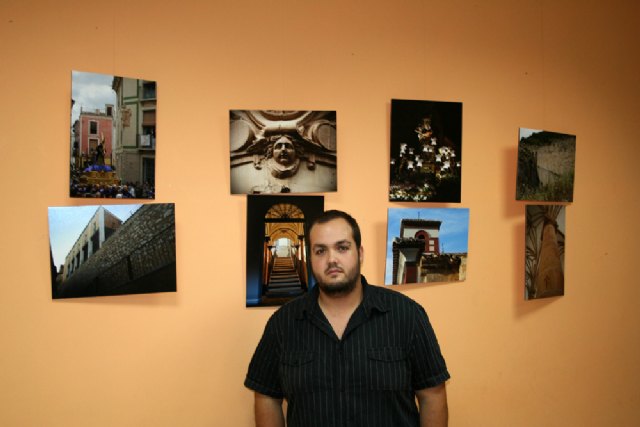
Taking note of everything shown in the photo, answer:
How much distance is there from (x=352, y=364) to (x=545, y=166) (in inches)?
51.8

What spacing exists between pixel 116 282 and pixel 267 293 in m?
0.51

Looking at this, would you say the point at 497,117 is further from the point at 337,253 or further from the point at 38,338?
the point at 38,338

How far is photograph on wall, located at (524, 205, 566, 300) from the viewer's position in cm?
218

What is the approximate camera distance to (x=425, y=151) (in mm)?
1968

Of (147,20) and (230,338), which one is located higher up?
(147,20)

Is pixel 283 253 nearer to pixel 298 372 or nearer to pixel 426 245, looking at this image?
pixel 298 372

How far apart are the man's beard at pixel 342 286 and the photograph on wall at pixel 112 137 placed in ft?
2.13

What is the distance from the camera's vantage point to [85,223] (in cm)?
155

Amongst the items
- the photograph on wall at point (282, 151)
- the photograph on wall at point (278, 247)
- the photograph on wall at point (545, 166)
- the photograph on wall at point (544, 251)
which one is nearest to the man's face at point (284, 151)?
the photograph on wall at point (282, 151)

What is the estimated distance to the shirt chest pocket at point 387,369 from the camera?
148 cm

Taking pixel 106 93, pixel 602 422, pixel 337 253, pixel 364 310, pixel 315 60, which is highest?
pixel 315 60

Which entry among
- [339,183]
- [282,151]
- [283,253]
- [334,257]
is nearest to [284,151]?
[282,151]

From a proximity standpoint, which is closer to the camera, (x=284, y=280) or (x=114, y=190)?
(x=114, y=190)

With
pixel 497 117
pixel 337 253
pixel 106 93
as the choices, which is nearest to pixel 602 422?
pixel 497 117
